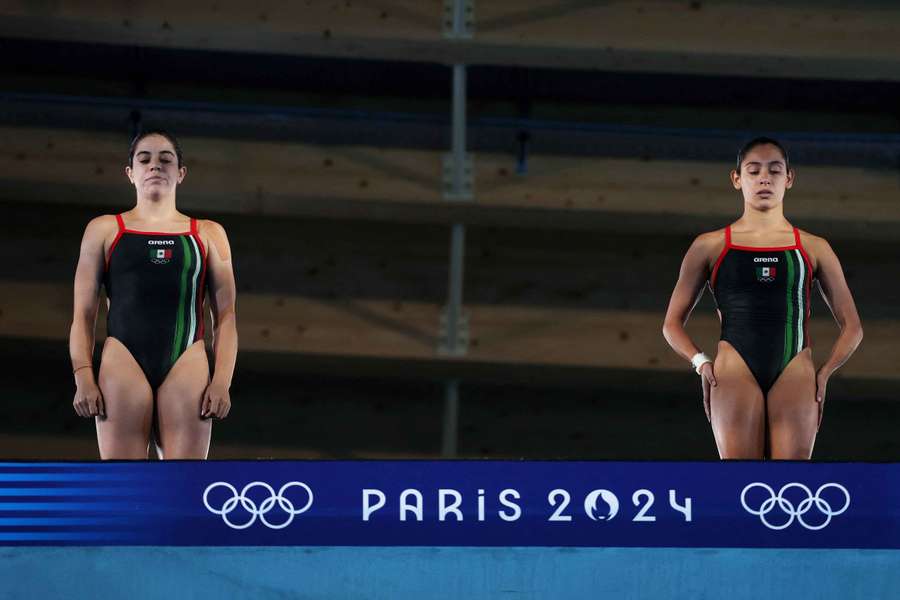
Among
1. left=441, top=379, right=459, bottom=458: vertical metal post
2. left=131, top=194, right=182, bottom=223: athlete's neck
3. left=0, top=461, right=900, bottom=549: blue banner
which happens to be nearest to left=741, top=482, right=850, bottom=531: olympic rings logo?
left=0, top=461, right=900, bottom=549: blue banner

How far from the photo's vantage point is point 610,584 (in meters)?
3.14

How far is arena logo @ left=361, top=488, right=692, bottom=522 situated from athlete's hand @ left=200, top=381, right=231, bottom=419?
86 centimetres

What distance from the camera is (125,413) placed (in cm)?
382

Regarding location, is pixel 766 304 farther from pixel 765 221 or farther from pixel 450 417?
pixel 450 417

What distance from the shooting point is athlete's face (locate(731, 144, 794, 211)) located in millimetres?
4184

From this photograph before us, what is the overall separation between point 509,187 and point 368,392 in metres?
1.77

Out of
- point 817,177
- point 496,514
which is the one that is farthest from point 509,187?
point 496,514

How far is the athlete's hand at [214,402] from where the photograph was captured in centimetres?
386

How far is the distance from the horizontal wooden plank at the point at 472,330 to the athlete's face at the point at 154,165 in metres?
3.66

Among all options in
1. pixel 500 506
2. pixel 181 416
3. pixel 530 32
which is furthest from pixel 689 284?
pixel 530 32

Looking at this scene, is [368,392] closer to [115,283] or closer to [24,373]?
[24,373]

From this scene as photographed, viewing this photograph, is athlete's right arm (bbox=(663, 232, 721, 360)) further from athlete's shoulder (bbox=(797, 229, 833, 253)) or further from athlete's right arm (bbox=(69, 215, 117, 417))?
athlete's right arm (bbox=(69, 215, 117, 417))

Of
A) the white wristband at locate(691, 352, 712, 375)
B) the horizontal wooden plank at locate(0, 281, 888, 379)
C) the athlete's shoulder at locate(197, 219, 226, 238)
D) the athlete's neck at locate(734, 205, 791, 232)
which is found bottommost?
the white wristband at locate(691, 352, 712, 375)

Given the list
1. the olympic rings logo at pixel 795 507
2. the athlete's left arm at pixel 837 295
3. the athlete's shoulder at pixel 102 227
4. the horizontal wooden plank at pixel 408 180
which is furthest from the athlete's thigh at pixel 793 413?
the horizontal wooden plank at pixel 408 180
